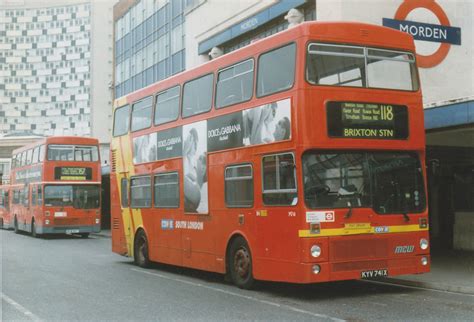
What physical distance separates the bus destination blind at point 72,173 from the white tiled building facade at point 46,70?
9402 cm

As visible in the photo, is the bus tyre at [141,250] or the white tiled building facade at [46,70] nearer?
the bus tyre at [141,250]

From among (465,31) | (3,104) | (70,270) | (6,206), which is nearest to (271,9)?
(465,31)

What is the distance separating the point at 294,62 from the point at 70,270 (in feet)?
26.8

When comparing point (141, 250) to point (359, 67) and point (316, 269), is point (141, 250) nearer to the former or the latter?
point (316, 269)

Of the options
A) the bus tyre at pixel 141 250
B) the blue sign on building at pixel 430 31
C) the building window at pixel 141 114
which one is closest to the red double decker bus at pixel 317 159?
the building window at pixel 141 114

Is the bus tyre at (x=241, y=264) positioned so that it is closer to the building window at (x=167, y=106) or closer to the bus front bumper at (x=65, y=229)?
the building window at (x=167, y=106)

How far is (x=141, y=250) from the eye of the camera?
637 inches

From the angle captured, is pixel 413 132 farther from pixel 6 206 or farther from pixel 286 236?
pixel 6 206

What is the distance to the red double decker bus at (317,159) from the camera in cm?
993

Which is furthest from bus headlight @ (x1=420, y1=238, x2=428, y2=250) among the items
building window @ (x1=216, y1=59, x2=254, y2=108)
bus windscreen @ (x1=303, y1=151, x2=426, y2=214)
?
building window @ (x1=216, y1=59, x2=254, y2=108)

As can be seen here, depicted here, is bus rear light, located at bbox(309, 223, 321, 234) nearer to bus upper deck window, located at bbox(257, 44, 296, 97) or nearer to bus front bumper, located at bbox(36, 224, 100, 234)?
bus upper deck window, located at bbox(257, 44, 296, 97)

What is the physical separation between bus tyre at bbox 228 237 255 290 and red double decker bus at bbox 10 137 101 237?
18.1 m

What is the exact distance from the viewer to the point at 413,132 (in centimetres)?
1070

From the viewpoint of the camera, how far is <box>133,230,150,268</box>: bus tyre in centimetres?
1584
